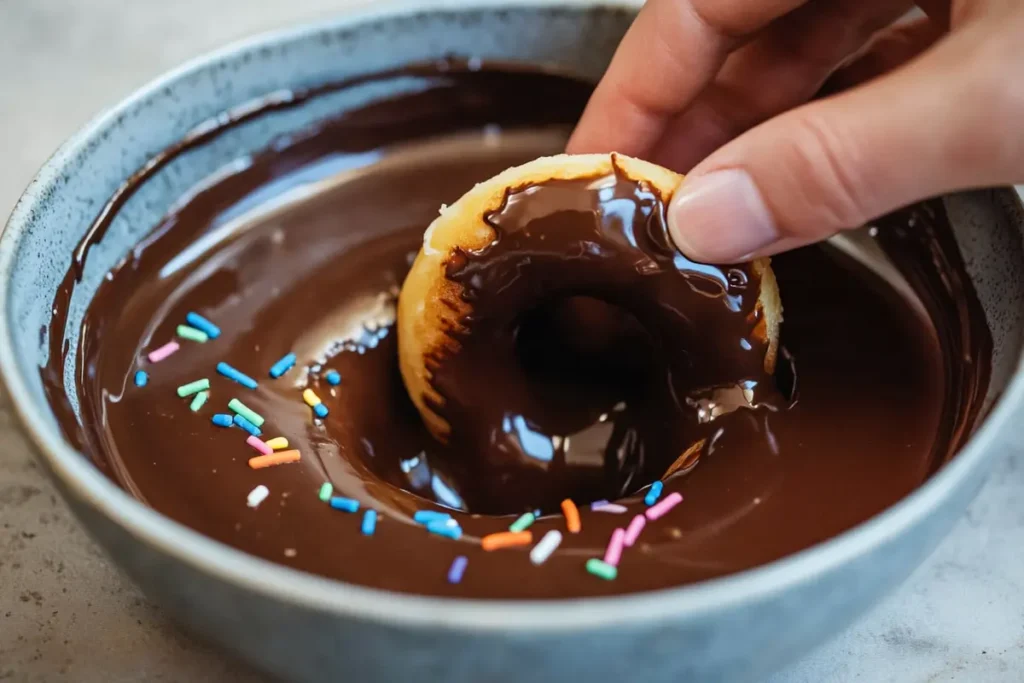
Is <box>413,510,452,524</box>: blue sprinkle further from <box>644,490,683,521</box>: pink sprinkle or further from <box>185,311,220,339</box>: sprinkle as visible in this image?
<box>185,311,220,339</box>: sprinkle

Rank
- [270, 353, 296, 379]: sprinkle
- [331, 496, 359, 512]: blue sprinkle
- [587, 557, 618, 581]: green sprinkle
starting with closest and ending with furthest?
1. [587, 557, 618, 581]: green sprinkle
2. [331, 496, 359, 512]: blue sprinkle
3. [270, 353, 296, 379]: sprinkle

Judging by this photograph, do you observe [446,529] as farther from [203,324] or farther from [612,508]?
[203,324]

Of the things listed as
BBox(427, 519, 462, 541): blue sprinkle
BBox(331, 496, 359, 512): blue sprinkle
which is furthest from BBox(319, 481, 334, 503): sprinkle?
BBox(427, 519, 462, 541): blue sprinkle

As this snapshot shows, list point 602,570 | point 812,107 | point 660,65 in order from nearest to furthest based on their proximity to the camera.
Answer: point 602,570, point 812,107, point 660,65

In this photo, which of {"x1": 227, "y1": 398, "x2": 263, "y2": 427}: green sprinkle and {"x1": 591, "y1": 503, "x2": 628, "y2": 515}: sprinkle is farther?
{"x1": 227, "y1": 398, "x2": 263, "y2": 427}: green sprinkle

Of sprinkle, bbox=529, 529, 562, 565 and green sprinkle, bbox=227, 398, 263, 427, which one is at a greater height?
green sprinkle, bbox=227, 398, 263, 427

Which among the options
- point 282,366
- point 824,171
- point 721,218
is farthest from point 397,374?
point 824,171

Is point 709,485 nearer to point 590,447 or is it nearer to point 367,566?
point 590,447
